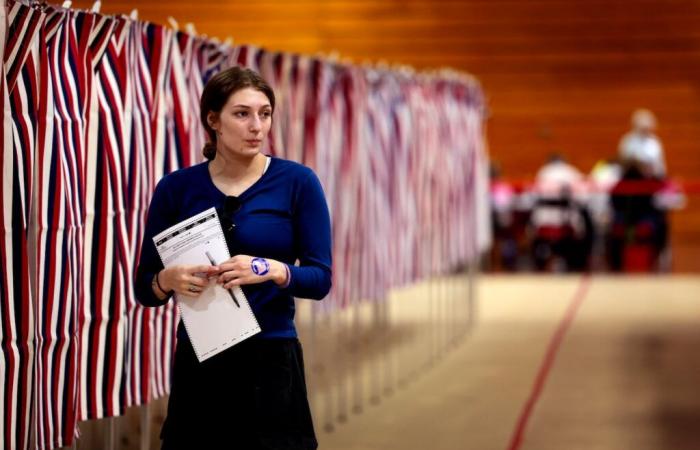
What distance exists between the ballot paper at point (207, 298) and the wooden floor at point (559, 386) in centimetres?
288

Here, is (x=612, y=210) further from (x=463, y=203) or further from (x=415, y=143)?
(x=415, y=143)

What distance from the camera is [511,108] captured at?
16.8 m

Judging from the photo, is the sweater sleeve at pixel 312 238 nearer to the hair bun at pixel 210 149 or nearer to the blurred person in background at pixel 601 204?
the hair bun at pixel 210 149

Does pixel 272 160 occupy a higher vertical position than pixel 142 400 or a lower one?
higher

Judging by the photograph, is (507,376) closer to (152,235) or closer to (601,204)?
(152,235)

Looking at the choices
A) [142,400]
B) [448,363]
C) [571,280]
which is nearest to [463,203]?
[448,363]

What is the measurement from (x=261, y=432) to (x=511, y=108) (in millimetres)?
14106

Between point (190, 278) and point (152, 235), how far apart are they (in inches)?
6.8

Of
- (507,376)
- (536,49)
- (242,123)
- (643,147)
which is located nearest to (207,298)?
(242,123)

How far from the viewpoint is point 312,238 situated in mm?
3016

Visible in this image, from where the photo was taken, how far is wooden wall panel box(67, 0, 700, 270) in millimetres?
16328

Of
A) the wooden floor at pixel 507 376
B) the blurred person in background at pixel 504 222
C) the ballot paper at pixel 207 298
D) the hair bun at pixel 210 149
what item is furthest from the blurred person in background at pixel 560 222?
the ballot paper at pixel 207 298

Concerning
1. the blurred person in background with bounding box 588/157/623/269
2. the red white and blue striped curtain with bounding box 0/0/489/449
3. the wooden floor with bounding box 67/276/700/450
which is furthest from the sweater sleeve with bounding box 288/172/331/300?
the blurred person in background with bounding box 588/157/623/269

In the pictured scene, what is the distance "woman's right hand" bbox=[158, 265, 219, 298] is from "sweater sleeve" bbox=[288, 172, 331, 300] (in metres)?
0.19
